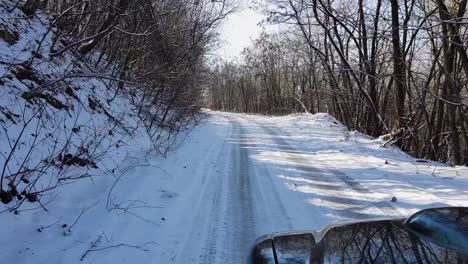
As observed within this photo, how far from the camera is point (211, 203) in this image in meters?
6.36

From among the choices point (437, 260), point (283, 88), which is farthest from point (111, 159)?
point (283, 88)

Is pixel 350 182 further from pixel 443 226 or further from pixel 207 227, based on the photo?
pixel 443 226

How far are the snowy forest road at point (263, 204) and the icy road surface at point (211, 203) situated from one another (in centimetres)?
1

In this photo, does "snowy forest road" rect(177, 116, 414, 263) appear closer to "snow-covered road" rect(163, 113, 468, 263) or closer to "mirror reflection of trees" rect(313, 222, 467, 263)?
"snow-covered road" rect(163, 113, 468, 263)

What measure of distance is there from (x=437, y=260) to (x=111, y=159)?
6.75m

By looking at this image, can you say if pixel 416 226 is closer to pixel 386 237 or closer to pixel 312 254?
pixel 386 237

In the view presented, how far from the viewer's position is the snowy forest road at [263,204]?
479cm

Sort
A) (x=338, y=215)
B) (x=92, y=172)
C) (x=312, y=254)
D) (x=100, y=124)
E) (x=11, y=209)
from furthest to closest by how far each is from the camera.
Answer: (x=100, y=124) < (x=92, y=172) < (x=338, y=215) < (x=11, y=209) < (x=312, y=254)

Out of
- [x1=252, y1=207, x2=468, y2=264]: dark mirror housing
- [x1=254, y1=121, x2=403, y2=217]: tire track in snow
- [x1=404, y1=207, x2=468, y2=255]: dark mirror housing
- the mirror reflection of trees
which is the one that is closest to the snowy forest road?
[x1=254, y1=121, x2=403, y2=217]: tire track in snow

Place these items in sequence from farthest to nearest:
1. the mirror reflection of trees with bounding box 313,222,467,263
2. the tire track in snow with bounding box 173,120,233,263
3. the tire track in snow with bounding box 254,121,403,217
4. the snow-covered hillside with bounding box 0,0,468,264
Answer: the tire track in snow with bounding box 254,121,403,217, the snow-covered hillside with bounding box 0,0,468,264, the tire track in snow with bounding box 173,120,233,263, the mirror reflection of trees with bounding box 313,222,467,263

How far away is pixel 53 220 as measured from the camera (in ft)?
16.2

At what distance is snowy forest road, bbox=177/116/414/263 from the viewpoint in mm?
4793

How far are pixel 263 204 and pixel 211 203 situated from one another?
2.54 ft

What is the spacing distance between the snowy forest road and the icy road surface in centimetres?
1
